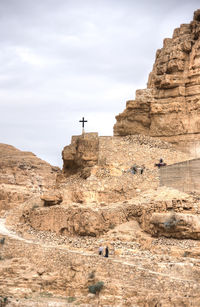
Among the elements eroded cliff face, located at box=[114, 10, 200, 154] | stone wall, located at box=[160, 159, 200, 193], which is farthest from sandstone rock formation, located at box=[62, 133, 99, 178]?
stone wall, located at box=[160, 159, 200, 193]

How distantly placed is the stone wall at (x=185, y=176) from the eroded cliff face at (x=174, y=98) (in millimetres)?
7223

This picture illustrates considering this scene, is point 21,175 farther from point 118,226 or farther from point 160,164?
point 118,226

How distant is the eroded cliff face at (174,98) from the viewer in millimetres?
35062

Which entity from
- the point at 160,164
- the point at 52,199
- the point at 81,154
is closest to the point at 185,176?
the point at 160,164

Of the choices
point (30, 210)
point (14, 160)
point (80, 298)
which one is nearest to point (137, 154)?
point (30, 210)

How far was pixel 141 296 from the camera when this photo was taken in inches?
802

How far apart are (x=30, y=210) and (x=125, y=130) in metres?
9.26

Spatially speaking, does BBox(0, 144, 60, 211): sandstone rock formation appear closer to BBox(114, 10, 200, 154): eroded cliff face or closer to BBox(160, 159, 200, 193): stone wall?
BBox(114, 10, 200, 154): eroded cliff face

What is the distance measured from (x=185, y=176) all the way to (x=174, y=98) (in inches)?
387

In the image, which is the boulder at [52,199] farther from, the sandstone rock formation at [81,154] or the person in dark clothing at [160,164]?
the person in dark clothing at [160,164]

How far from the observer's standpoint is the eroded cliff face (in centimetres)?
3506

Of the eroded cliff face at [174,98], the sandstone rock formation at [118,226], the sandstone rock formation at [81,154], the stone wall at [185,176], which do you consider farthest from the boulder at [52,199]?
the eroded cliff face at [174,98]

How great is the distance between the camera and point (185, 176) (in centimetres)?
2697

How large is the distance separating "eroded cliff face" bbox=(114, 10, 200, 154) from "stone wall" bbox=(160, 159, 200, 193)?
722cm
